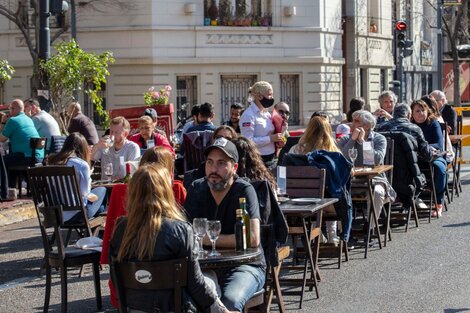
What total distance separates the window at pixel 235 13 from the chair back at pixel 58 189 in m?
28.3

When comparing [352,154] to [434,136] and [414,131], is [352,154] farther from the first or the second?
[434,136]

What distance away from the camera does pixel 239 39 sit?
132 feet

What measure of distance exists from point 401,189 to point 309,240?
460 cm

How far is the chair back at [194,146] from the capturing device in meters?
16.3

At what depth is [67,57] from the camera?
23.5 meters

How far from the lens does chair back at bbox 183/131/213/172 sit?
1628 cm

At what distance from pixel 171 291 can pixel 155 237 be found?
0.33 metres

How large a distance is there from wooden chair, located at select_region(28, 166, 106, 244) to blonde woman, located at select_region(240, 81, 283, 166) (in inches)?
144

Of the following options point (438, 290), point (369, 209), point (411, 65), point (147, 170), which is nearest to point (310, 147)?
point (369, 209)

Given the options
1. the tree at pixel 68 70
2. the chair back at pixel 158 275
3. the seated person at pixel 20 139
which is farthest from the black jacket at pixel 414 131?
the chair back at pixel 158 275

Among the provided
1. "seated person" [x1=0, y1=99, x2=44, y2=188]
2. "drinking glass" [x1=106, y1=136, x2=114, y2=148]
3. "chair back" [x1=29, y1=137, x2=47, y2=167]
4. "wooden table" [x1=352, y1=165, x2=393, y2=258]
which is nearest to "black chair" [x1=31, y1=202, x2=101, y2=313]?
"wooden table" [x1=352, y1=165, x2=393, y2=258]

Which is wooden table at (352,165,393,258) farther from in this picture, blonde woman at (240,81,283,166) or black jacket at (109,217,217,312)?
black jacket at (109,217,217,312)

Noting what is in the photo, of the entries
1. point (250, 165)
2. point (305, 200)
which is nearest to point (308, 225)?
point (305, 200)

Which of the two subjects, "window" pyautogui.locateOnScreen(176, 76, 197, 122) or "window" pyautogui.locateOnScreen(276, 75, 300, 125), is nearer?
"window" pyautogui.locateOnScreen(176, 76, 197, 122)
